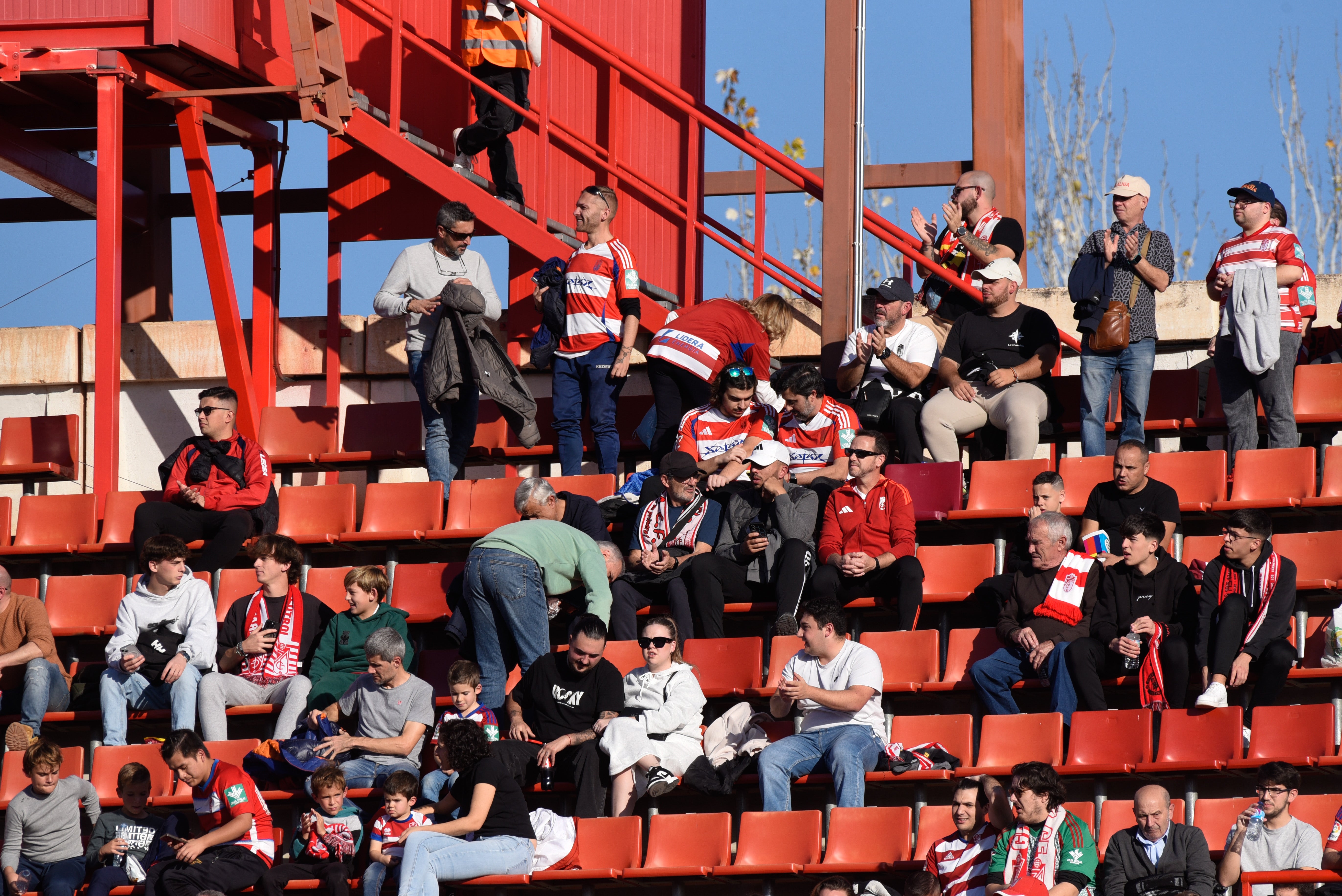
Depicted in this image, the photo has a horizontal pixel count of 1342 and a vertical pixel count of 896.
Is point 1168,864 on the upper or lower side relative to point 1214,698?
lower

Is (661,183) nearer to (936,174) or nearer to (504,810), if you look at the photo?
(936,174)

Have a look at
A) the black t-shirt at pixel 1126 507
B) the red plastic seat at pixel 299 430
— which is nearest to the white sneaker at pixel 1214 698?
the black t-shirt at pixel 1126 507

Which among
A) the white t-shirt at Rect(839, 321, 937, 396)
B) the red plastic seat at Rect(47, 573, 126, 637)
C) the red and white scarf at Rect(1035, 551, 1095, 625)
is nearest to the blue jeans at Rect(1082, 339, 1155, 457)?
the white t-shirt at Rect(839, 321, 937, 396)

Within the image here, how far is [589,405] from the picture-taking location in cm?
966

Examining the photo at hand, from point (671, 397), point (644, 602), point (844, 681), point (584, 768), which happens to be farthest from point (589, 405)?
point (844, 681)


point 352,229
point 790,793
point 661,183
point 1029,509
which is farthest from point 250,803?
point 661,183

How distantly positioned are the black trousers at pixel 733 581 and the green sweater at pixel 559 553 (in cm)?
43

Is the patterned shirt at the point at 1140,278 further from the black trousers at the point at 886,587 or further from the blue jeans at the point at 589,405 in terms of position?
the blue jeans at the point at 589,405

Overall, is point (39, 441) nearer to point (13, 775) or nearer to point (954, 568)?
point (13, 775)

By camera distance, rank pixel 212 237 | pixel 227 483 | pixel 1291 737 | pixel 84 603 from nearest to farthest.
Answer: pixel 1291 737, pixel 84 603, pixel 227 483, pixel 212 237

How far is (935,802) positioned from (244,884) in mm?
2881

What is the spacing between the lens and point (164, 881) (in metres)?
7.24

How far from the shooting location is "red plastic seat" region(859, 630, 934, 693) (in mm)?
7781

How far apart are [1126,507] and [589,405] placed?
2.98 metres
